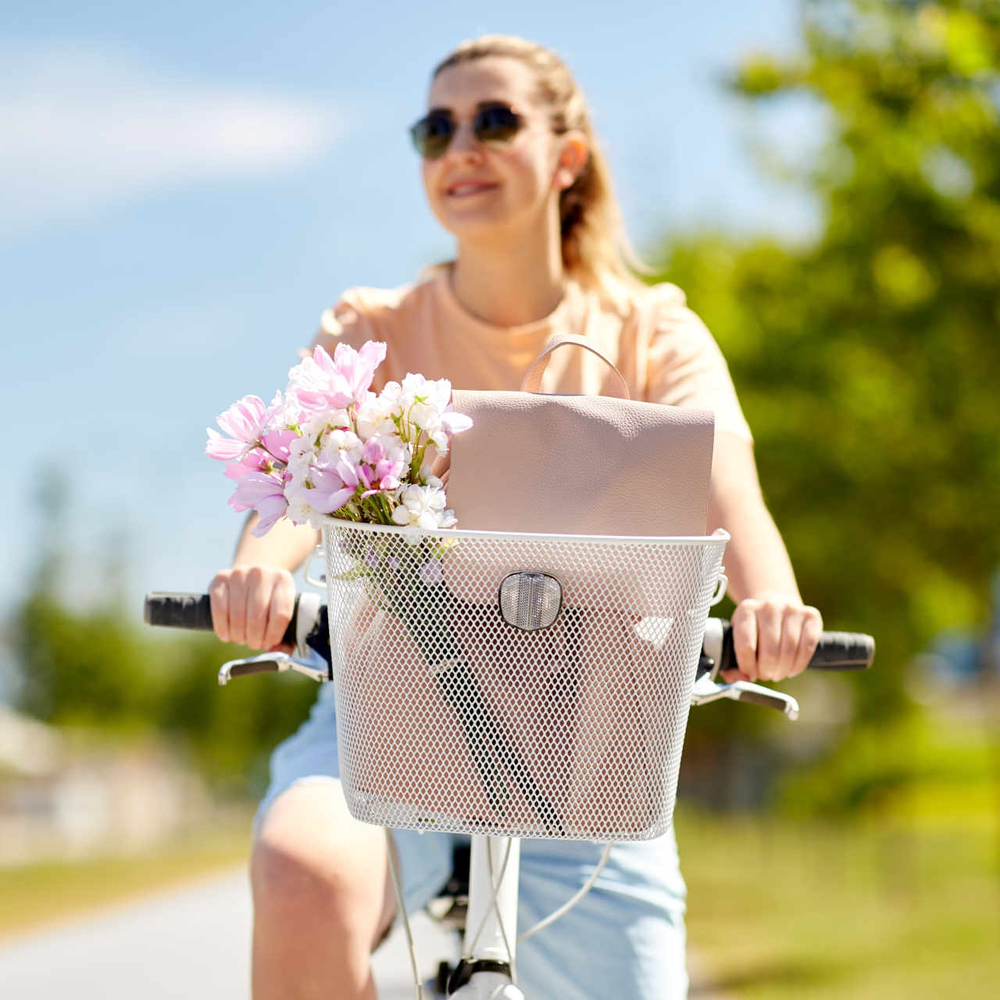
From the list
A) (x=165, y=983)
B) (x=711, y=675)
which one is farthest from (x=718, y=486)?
(x=165, y=983)

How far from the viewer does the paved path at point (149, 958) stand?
7059 millimetres

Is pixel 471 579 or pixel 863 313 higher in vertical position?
pixel 863 313

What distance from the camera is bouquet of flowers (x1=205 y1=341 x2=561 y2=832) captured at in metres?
1.63

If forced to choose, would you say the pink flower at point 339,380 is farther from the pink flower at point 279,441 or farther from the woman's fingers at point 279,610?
the woman's fingers at point 279,610

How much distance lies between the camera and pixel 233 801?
64.8m

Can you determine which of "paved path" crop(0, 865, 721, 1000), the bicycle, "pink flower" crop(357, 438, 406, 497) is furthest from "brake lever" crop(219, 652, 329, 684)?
"paved path" crop(0, 865, 721, 1000)

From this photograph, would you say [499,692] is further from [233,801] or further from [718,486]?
[233,801]

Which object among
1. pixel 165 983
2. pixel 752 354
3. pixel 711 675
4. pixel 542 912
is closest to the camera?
pixel 711 675

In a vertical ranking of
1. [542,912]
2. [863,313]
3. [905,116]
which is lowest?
[542,912]

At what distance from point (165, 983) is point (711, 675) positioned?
628 centimetres

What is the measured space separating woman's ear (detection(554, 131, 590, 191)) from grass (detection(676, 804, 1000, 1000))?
21.3ft

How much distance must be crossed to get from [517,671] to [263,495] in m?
0.38

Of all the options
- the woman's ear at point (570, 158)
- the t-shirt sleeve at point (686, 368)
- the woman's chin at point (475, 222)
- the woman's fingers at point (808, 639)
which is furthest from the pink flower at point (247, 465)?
the woman's ear at point (570, 158)

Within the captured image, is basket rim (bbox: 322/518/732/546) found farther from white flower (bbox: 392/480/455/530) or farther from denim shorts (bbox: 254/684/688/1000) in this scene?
denim shorts (bbox: 254/684/688/1000)
